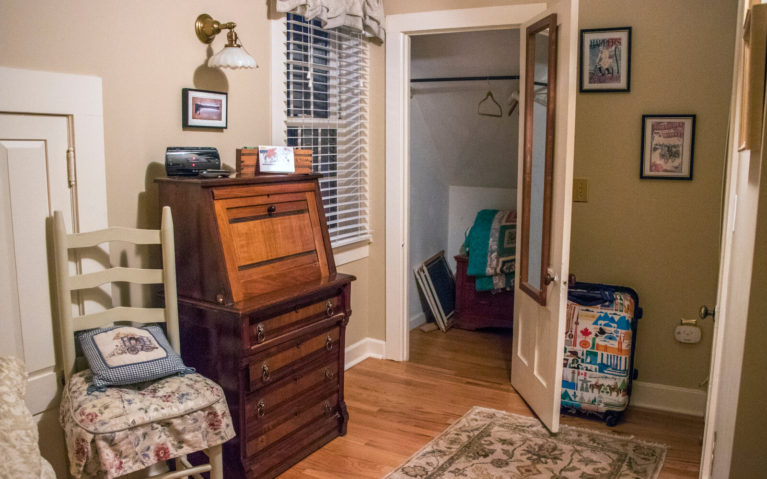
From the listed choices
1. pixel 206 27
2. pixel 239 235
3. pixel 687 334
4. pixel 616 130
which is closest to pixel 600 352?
pixel 687 334

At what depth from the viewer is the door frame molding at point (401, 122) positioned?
3.61 metres

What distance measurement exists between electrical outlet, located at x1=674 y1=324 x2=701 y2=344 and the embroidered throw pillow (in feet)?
8.14

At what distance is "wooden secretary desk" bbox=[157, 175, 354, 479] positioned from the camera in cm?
246

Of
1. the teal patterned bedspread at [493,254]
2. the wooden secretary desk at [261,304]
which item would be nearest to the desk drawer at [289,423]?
the wooden secretary desk at [261,304]

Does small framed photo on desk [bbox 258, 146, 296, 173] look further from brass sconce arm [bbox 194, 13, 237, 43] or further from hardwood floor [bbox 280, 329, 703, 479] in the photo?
hardwood floor [bbox 280, 329, 703, 479]

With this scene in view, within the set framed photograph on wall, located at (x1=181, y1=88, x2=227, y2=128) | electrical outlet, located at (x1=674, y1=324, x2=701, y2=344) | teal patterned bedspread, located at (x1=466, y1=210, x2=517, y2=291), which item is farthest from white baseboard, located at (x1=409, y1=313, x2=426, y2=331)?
framed photograph on wall, located at (x1=181, y1=88, x2=227, y2=128)

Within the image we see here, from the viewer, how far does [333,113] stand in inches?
149

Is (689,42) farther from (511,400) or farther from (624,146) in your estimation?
(511,400)

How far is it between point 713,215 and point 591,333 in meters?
0.85

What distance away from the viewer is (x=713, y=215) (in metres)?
3.23

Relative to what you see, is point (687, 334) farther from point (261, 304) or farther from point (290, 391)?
point (261, 304)

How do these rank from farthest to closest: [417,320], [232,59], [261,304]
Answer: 1. [417,320]
2. [232,59]
3. [261,304]

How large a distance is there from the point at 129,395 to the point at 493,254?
3110 millimetres

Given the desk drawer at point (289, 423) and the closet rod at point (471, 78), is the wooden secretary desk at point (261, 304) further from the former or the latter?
the closet rod at point (471, 78)
